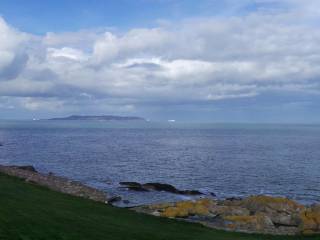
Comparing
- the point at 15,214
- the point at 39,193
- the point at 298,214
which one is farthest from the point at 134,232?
the point at 298,214

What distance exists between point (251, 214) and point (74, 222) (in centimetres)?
2250

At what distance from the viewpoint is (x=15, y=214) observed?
23891mm

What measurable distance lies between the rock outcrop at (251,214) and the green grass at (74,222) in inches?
295

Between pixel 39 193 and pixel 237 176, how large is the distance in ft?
148

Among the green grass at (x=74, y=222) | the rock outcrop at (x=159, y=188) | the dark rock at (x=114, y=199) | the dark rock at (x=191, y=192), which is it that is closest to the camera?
the green grass at (x=74, y=222)

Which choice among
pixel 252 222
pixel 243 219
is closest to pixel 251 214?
pixel 243 219

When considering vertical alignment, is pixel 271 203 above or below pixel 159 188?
above

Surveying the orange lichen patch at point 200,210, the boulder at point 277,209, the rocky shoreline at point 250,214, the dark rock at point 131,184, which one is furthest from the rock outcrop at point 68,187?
the boulder at point 277,209

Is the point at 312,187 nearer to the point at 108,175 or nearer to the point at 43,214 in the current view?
the point at 108,175

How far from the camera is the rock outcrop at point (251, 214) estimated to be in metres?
38.3

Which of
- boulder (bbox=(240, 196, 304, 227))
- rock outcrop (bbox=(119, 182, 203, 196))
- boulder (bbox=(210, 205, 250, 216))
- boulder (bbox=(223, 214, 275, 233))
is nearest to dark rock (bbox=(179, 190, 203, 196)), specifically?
rock outcrop (bbox=(119, 182, 203, 196))

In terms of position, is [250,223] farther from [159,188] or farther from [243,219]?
[159,188]

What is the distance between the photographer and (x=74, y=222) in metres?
25.6

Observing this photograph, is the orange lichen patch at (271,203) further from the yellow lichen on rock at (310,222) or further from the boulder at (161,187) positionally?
the boulder at (161,187)
